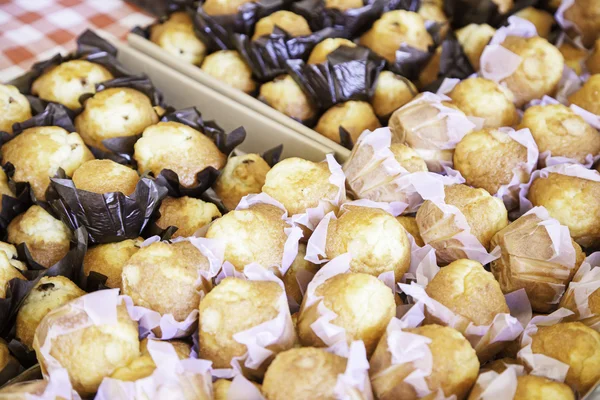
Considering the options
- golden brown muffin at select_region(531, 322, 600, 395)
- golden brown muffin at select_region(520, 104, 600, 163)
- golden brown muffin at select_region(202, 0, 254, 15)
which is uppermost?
golden brown muffin at select_region(202, 0, 254, 15)

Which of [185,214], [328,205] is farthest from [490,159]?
[185,214]

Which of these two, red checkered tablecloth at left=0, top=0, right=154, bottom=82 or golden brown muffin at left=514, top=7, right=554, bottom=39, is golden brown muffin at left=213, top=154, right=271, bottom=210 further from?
golden brown muffin at left=514, top=7, right=554, bottom=39

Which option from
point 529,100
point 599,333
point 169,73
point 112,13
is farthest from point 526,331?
point 112,13

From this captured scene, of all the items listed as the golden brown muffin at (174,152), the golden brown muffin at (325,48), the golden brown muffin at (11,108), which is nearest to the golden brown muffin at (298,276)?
the golden brown muffin at (174,152)

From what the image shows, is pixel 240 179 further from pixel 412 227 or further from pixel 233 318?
pixel 233 318

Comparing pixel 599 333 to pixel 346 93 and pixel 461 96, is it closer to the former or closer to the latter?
pixel 461 96

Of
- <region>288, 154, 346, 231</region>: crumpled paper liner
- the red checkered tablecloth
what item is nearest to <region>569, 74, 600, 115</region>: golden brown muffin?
<region>288, 154, 346, 231</region>: crumpled paper liner
